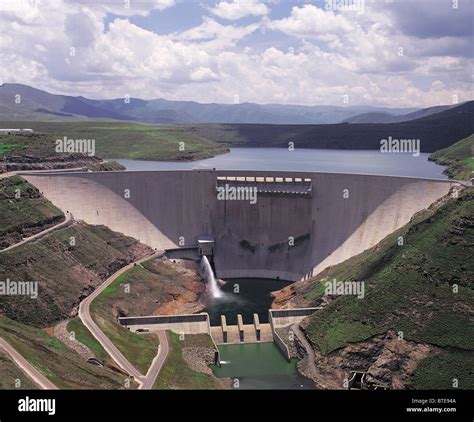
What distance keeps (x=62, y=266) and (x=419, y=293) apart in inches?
1317

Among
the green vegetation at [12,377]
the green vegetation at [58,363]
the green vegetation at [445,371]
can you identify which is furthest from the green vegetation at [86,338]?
the green vegetation at [445,371]

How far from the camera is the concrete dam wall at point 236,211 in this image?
65625mm

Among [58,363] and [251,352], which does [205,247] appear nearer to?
[251,352]

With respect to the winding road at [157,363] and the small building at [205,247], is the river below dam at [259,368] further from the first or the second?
the small building at [205,247]

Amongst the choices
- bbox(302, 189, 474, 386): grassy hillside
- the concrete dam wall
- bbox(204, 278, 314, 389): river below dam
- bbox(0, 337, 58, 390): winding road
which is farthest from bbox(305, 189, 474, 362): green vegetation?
bbox(0, 337, 58, 390): winding road

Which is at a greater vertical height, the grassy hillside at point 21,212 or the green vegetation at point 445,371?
the grassy hillside at point 21,212

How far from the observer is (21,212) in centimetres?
6050

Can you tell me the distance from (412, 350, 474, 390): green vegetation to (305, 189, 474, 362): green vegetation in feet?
2.82

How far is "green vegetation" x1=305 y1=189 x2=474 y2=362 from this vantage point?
43656mm

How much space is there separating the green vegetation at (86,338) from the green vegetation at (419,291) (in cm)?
1735

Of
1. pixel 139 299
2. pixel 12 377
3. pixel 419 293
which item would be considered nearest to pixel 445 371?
pixel 419 293

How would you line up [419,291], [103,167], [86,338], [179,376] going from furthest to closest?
[103,167], [419,291], [86,338], [179,376]
